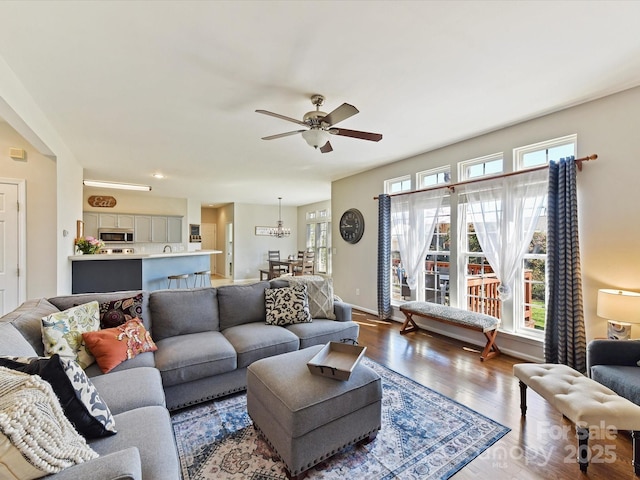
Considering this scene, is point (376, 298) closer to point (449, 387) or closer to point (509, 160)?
point (449, 387)

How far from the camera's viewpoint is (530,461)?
1.74 metres

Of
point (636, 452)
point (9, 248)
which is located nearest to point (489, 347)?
point (636, 452)

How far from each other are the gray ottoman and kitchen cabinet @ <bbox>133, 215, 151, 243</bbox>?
7.56 metres

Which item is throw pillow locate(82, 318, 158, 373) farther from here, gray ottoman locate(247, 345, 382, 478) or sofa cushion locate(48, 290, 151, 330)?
gray ottoman locate(247, 345, 382, 478)

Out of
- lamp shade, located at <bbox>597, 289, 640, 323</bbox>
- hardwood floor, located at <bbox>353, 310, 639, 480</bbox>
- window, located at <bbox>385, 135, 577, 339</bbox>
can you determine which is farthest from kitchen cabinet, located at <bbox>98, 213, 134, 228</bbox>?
lamp shade, located at <bbox>597, 289, 640, 323</bbox>

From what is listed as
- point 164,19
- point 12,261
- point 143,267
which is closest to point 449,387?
point 164,19

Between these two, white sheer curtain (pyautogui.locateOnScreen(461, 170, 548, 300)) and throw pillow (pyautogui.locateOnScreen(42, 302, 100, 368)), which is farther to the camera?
white sheer curtain (pyautogui.locateOnScreen(461, 170, 548, 300))

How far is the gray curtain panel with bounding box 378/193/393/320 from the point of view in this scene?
4.86 meters

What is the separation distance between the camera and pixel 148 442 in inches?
48.7

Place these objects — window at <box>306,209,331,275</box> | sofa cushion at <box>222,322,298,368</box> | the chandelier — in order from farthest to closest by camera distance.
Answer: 1. the chandelier
2. window at <box>306,209,331,275</box>
3. sofa cushion at <box>222,322,298,368</box>

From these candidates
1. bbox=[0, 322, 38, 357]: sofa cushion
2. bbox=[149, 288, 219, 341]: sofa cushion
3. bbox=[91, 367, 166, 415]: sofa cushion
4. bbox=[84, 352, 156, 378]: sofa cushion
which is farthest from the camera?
bbox=[149, 288, 219, 341]: sofa cushion

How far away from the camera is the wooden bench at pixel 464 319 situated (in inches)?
128

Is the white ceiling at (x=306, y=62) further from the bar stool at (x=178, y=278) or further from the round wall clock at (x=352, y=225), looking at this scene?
the bar stool at (x=178, y=278)

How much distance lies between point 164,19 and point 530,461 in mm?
3491
